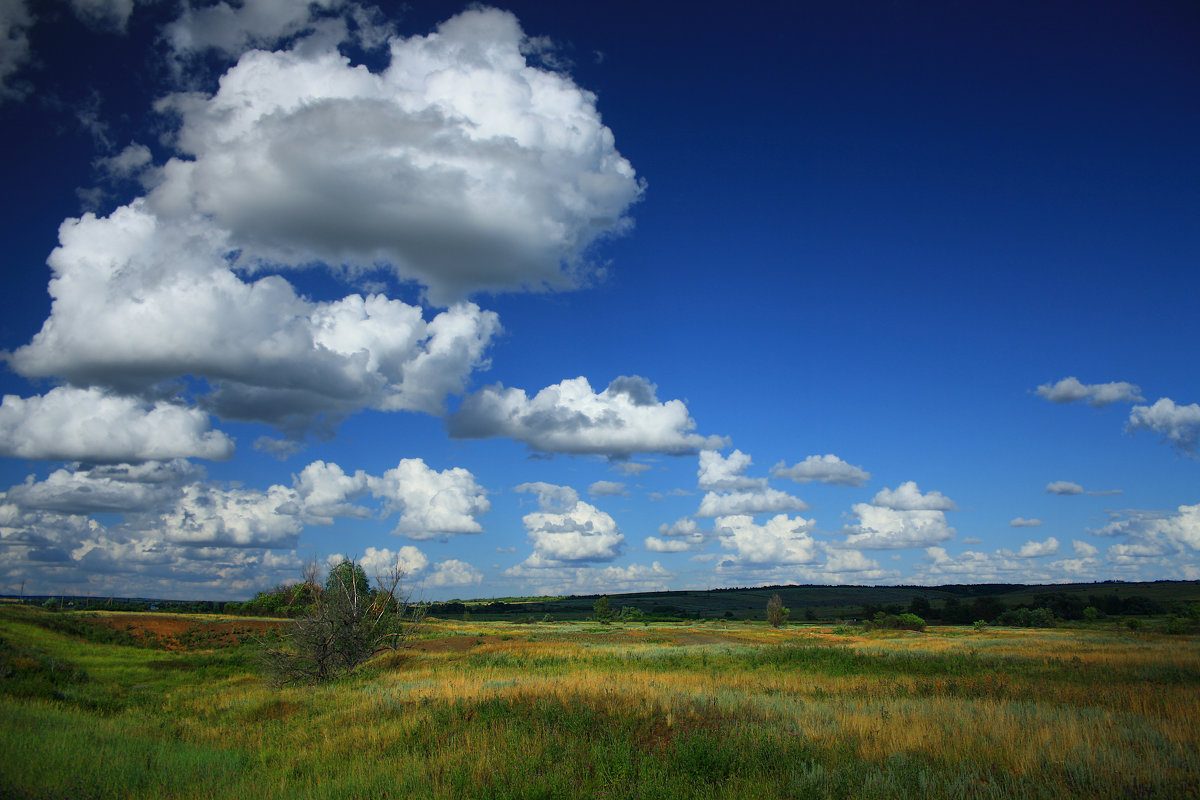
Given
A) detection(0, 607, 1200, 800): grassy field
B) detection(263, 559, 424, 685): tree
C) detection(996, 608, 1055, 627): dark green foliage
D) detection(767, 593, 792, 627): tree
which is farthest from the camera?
detection(767, 593, 792, 627): tree

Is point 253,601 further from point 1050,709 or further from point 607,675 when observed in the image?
point 1050,709

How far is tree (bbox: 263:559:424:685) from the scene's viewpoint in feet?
82.6

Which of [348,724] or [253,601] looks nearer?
[348,724]

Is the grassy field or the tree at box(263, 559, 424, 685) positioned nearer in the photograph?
the grassy field

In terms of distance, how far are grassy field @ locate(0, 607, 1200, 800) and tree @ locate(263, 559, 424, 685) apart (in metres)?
2.25

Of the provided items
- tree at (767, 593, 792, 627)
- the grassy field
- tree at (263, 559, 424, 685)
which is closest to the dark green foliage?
tree at (767, 593, 792, 627)

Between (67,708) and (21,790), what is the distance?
10566mm

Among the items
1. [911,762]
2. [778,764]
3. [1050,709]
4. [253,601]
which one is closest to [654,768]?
[778,764]

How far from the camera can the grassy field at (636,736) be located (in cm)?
818

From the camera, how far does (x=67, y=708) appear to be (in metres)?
15.8

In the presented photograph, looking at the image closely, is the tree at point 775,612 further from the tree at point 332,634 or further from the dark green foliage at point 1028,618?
the tree at point 332,634

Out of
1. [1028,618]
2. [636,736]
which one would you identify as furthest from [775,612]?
[636,736]

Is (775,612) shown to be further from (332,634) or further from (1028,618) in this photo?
(332,634)

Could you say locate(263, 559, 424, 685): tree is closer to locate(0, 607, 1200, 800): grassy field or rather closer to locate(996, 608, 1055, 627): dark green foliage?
locate(0, 607, 1200, 800): grassy field
